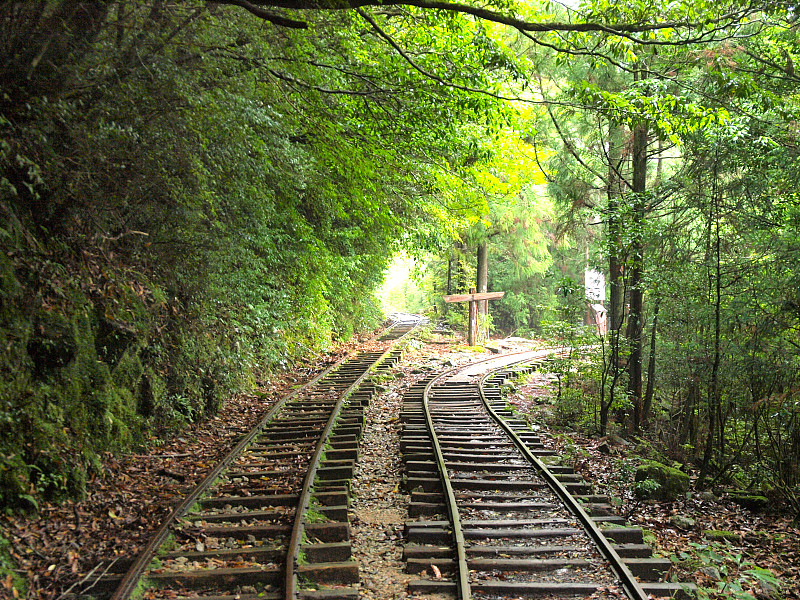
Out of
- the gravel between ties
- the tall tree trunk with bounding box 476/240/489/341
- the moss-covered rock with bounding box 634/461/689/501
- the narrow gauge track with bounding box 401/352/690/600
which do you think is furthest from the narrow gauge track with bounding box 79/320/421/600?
the tall tree trunk with bounding box 476/240/489/341

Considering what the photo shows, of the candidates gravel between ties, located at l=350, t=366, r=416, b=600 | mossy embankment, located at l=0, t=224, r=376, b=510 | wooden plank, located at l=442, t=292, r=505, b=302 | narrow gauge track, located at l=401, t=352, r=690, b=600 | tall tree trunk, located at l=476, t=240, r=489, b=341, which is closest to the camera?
narrow gauge track, located at l=401, t=352, r=690, b=600

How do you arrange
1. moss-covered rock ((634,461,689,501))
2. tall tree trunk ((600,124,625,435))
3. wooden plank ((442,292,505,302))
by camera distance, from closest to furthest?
moss-covered rock ((634,461,689,501))
tall tree trunk ((600,124,625,435))
wooden plank ((442,292,505,302))

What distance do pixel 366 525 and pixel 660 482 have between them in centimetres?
402

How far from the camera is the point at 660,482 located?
23.2ft

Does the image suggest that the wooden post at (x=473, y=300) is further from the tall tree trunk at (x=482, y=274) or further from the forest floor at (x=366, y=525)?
the forest floor at (x=366, y=525)

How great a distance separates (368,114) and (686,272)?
5.81 metres

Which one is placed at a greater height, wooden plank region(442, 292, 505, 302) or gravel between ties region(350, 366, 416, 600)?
wooden plank region(442, 292, 505, 302)

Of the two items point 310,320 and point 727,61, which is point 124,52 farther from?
point 310,320

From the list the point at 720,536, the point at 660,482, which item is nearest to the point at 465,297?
the point at 660,482

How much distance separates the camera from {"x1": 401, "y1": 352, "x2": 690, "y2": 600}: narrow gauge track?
14.3ft

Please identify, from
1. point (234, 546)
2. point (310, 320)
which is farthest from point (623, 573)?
point (310, 320)

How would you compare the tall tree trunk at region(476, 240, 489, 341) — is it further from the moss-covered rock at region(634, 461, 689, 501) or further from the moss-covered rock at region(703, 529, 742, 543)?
the moss-covered rock at region(703, 529, 742, 543)

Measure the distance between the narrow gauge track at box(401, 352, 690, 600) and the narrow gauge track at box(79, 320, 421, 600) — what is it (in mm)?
795

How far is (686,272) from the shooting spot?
8.87 metres
